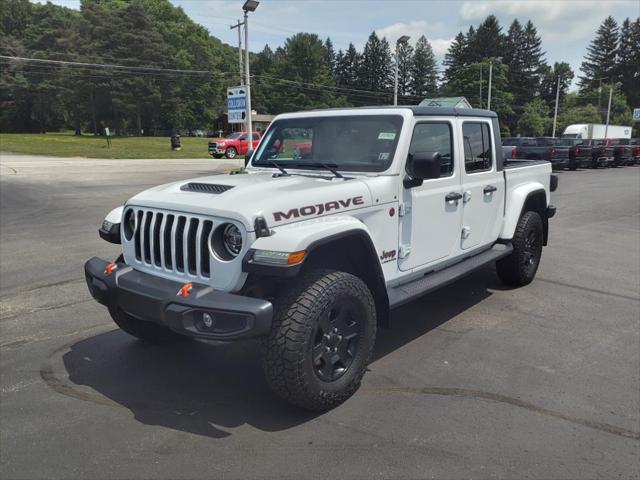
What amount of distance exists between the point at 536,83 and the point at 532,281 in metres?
106

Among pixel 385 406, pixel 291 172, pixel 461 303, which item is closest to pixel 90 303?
pixel 291 172

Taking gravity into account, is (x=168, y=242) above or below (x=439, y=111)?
below

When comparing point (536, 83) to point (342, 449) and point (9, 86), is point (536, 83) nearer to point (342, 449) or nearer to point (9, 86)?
point (9, 86)

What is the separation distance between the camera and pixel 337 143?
14.2 ft

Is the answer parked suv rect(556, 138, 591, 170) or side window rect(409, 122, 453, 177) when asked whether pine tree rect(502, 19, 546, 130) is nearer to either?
parked suv rect(556, 138, 591, 170)

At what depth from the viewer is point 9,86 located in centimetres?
7056

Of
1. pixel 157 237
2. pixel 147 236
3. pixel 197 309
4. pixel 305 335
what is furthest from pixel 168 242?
pixel 305 335

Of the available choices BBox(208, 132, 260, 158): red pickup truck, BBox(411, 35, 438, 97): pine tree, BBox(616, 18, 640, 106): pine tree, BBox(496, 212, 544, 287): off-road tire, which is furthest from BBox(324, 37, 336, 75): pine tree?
BBox(496, 212, 544, 287): off-road tire

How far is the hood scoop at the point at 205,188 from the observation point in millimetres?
3543

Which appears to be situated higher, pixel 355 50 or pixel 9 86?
pixel 355 50

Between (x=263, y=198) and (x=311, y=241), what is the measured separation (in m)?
0.45

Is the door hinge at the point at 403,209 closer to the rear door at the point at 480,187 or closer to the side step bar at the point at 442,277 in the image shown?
the side step bar at the point at 442,277

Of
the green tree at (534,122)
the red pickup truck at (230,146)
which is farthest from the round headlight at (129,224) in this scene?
the green tree at (534,122)

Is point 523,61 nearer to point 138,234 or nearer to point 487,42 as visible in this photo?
point 487,42
